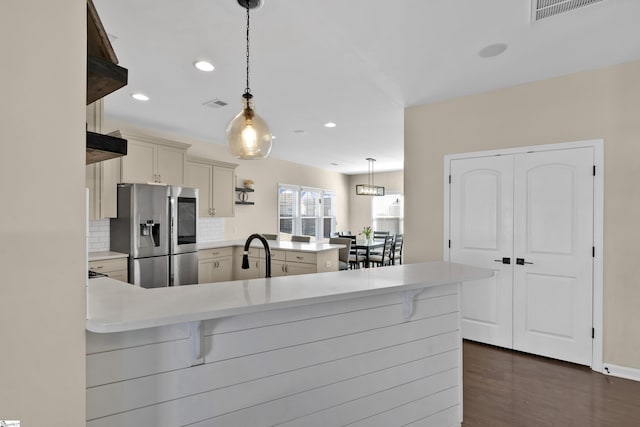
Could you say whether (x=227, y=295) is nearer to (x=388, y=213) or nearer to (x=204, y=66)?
(x=204, y=66)

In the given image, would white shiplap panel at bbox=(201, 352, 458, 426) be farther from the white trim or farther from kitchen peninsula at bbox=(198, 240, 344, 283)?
kitchen peninsula at bbox=(198, 240, 344, 283)

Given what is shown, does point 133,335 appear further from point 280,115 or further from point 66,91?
point 280,115

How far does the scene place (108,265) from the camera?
12.1 feet

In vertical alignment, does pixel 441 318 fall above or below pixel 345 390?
above

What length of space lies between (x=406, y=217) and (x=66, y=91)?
3.61 metres

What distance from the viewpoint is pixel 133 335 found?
1.15m

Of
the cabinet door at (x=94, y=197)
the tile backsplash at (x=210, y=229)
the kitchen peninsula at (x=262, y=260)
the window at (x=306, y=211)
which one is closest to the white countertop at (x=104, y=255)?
the cabinet door at (x=94, y=197)

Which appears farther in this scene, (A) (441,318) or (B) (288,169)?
(B) (288,169)

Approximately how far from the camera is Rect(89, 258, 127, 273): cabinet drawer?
141 inches

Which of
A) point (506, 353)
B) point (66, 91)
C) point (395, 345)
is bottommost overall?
point (506, 353)

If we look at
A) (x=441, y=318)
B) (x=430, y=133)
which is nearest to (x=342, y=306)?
(x=441, y=318)

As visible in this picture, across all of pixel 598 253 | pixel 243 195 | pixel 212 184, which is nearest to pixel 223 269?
pixel 212 184

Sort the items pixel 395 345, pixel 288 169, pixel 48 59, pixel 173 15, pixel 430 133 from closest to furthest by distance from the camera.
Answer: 1. pixel 48 59
2. pixel 395 345
3. pixel 173 15
4. pixel 430 133
5. pixel 288 169

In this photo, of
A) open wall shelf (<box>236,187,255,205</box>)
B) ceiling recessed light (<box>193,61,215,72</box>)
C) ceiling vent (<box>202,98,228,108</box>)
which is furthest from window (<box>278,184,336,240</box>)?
ceiling recessed light (<box>193,61,215,72</box>)
